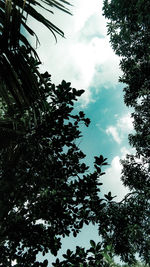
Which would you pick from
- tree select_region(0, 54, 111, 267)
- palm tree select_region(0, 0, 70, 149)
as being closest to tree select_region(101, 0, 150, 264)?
tree select_region(0, 54, 111, 267)

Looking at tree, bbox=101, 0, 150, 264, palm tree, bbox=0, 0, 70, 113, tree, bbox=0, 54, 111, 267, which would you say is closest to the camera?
palm tree, bbox=0, 0, 70, 113

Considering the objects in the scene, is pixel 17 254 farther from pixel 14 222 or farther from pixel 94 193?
pixel 94 193

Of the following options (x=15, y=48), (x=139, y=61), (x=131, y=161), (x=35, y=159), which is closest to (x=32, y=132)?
(x=35, y=159)

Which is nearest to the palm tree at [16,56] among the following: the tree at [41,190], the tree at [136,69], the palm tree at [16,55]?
the palm tree at [16,55]

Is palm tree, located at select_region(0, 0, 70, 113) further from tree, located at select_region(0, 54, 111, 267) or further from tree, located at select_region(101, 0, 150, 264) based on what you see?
tree, located at select_region(101, 0, 150, 264)

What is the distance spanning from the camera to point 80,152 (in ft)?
16.6

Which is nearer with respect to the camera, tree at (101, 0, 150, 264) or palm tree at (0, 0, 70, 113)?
palm tree at (0, 0, 70, 113)

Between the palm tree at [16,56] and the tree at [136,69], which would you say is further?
the tree at [136,69]

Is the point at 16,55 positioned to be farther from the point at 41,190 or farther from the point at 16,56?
the point at 41,190

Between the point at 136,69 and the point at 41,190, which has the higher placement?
the point at 136,69

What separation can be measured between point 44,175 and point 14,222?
97 cm

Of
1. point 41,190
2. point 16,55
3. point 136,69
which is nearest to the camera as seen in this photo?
point 16,55

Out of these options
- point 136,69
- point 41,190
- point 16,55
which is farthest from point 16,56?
point 136,69

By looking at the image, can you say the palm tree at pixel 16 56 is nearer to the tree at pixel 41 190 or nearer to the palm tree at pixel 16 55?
the palm tree at pixel 16 55
